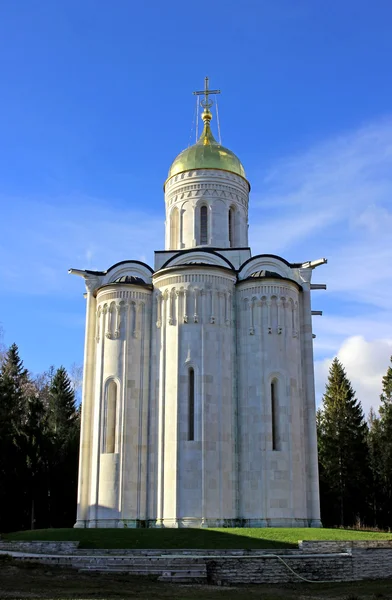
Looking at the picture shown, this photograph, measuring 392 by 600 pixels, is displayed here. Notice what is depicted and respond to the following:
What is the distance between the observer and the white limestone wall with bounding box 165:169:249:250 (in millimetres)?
27516

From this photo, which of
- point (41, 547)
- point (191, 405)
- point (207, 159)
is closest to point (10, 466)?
point (191, 405)

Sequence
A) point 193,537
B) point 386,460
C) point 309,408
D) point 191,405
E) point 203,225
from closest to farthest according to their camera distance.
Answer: point 193,537 < point 191,405 < point 309,408 < point 203,225 < point 386,460

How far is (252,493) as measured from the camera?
73.2 feet

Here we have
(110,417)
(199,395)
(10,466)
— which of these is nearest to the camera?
(199,395)

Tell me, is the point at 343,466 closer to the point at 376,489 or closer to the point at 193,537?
the point at 376,489

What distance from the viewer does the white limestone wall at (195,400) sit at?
21.9m

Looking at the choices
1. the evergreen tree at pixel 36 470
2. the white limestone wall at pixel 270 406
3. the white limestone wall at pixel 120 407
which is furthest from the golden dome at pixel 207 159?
the evergreen tree at pixel 36 470

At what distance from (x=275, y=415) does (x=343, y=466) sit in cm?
1505

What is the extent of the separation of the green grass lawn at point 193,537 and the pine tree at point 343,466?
57.1 feet

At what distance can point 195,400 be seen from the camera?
895 inches

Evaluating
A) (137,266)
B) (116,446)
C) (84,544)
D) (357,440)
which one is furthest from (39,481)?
(357,440)

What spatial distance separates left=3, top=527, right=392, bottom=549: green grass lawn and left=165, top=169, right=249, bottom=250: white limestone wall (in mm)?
12177

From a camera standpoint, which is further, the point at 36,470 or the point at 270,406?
the point at 36,470

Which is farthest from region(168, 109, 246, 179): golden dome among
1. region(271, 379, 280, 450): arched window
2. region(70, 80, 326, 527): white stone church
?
region(271, 379, 280, 450): arched window
